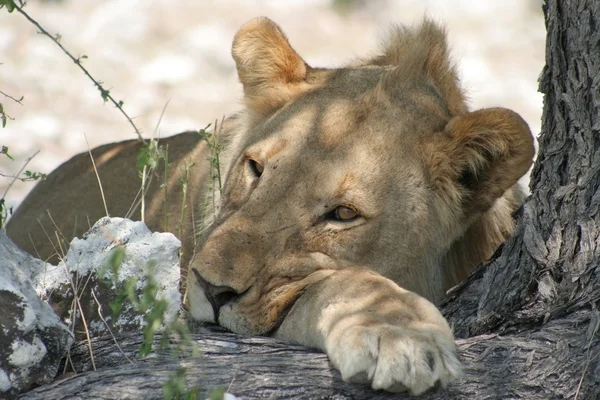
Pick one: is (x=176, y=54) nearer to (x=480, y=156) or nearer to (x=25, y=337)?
(x=480, y=156)

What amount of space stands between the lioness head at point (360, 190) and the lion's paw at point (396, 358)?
0.61 metres

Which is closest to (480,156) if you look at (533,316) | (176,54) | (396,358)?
(533,316)

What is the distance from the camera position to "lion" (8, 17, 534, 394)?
8.12 feet

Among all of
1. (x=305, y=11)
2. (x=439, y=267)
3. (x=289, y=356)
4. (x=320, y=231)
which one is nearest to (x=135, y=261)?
(x=320, y=231)

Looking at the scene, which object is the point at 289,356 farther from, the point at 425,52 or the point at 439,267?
the point at 425,52

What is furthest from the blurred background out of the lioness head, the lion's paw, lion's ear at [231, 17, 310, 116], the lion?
the lion's paw

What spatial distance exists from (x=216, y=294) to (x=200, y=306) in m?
0.09

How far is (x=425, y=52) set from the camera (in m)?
3.68

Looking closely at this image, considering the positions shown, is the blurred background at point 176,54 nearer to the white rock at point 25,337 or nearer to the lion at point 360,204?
the lion at point 360,204

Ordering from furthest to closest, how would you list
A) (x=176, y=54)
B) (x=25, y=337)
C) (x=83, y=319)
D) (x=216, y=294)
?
(x=176, y=54), (x=216, y=294), (x=83, y=319), (x=25, y=337)

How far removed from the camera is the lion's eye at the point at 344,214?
3.11 metres

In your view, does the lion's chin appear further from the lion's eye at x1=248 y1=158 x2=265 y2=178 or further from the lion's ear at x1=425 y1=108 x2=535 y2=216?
the lion's ear at x1=425 y1=108 x2=535 y2=216

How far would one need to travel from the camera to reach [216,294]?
2.83 meters

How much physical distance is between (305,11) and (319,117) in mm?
6025
